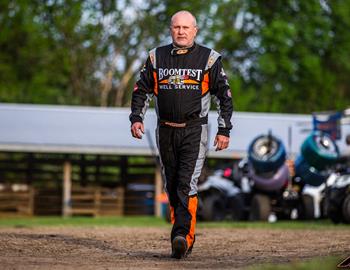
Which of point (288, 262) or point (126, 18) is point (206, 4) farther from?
point (288, 262)

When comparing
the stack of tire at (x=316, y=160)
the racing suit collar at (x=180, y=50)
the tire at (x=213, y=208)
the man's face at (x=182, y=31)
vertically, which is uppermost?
the man's face at (x=182, y=31)

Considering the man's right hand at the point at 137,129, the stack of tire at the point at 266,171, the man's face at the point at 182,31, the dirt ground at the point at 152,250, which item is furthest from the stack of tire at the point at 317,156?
the man's face at the point at 182,31

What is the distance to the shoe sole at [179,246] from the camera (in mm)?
9898

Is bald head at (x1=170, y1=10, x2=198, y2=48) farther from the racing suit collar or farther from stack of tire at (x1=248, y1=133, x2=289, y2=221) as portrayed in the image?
stack of tire at (x1=248, y1=133, x2=289, y2=221)

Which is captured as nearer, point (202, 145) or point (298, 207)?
point (202, 145)

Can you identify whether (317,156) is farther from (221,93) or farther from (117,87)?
(117,87)

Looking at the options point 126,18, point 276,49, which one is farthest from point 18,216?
point 276,49

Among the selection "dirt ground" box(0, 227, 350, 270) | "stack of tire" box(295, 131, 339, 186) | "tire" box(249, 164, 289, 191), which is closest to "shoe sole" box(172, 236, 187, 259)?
"dirt ground" box(0, 227, 350, 270)

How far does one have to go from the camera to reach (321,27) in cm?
5375

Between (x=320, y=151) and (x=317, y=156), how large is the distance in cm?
14

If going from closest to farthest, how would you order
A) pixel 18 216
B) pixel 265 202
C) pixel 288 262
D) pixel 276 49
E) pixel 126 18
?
1. pixel 288 262
2. pixel 265 202
3. pixel 18 216
4. pixel 126 18
5. pixel 276 49

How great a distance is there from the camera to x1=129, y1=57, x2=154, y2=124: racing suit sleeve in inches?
408

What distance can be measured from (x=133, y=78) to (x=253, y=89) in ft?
22.0

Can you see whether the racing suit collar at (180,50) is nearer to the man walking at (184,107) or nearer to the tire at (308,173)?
the man walking at (184,107)
